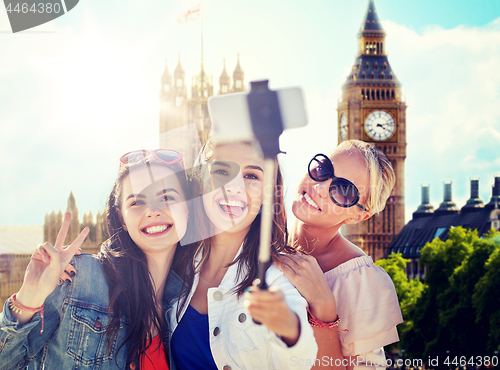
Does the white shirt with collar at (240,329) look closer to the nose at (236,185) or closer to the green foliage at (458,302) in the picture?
the nose at (236,185)

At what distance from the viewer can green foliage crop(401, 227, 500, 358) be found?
15430 millimetres

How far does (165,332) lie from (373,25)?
154 feet

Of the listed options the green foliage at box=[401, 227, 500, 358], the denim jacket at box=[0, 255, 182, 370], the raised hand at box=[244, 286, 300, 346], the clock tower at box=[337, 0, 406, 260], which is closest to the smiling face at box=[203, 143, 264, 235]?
the denim jacket at box=[0, 255, 182, 370]

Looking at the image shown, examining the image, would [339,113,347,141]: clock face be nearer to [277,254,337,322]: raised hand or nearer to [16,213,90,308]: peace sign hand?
[277,254,337,322]: raised hand

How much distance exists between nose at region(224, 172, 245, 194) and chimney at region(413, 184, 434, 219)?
5013 centimetres

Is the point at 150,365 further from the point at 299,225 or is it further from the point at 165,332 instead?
the point at 299,225

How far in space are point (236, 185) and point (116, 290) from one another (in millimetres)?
739

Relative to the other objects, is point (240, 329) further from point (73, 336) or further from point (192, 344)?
point (73, 336)

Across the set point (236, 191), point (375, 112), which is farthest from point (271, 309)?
point (375, 112)

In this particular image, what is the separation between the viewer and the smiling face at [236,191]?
9.80ft

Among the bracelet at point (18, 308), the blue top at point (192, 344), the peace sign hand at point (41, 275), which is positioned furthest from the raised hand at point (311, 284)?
the bracelet at point (18, 308)

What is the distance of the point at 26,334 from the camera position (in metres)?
2.76

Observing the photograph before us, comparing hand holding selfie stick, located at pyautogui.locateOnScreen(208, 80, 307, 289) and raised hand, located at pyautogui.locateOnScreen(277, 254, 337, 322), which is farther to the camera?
raised hand, located at pyautogui.locateOnScreen(277, 254, 337, 322)

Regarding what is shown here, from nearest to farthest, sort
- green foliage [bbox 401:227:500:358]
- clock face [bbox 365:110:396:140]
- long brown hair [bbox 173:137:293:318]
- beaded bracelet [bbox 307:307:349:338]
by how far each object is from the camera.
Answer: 1. beaded bracelet [bbox 307:307:349:338]
2. long brown hair [bbox 173:137:293:318]
3. green foliage [bbox 401:227:500:358]
4. clock face [bbox 365:110:396:140]
